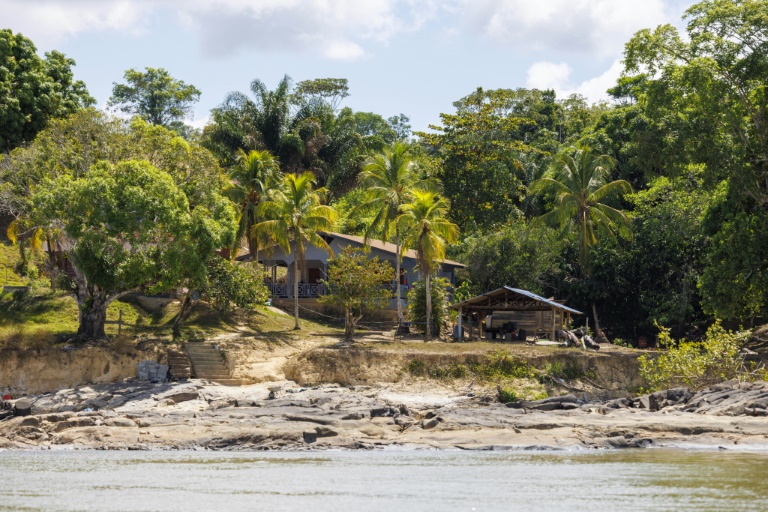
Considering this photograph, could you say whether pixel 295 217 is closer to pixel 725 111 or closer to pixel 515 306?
pixel 515 306

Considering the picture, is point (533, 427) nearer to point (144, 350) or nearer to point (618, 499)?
point (618, 499)

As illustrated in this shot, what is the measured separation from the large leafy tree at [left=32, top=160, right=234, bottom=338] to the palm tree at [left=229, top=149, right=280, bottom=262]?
9.82m

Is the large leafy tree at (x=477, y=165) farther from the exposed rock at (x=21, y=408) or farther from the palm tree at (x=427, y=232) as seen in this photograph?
the exposed rock at (x=21, y=408)

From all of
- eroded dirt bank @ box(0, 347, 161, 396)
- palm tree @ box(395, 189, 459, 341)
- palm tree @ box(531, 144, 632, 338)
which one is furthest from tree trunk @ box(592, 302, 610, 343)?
eroded dirt bank @ box(0, 347, 161, 396)

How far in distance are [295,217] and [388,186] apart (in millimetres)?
4761

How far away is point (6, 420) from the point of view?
34.5m

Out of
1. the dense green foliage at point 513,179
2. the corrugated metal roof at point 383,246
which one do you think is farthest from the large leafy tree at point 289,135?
the corrugated metal roof at point 383,246

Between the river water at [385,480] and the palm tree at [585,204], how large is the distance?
77.7ft

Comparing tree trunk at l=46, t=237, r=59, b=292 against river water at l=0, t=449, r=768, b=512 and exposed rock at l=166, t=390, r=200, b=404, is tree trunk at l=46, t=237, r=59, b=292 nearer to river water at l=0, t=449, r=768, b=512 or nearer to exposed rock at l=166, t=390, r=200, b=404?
exposed rock at l=166, t=390, r=200, b=404

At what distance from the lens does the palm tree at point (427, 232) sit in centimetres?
4512

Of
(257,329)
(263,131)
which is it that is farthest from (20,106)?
(257,329)

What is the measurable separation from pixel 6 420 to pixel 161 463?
8.34m

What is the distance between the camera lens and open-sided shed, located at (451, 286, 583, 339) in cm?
4541

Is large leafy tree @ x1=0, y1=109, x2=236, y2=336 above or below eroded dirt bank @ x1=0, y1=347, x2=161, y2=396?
above
